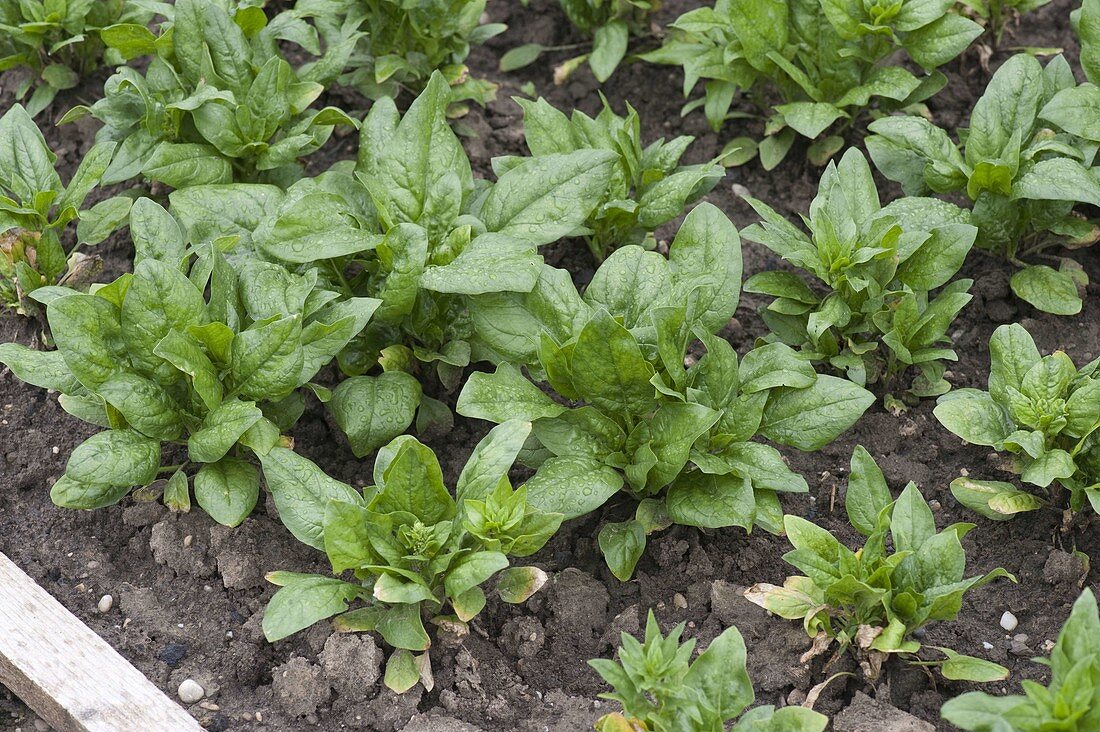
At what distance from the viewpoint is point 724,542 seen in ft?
11.5

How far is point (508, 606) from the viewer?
338 centimetres

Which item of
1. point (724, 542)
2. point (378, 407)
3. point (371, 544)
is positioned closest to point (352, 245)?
point (378, 407)

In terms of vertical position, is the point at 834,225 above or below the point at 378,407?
above

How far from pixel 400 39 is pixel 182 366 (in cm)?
200

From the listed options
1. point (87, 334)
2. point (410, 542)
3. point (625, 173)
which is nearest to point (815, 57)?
point (625, 173)

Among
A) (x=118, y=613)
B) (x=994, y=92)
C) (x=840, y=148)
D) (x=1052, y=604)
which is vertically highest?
(x=994, y=92)

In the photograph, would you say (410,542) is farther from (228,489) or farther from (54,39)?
(54,39)

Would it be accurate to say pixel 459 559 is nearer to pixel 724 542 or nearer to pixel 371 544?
pixel 371 544

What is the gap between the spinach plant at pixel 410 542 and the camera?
3.00 metres

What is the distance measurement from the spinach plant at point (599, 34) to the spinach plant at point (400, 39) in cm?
33

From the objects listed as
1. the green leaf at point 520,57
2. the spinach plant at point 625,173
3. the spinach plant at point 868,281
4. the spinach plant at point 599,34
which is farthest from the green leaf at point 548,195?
the green leaf at point 520,57

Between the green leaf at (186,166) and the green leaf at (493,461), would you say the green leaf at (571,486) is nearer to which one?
the green leaf at (493,461)

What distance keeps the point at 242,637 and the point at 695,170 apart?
7.12 feet

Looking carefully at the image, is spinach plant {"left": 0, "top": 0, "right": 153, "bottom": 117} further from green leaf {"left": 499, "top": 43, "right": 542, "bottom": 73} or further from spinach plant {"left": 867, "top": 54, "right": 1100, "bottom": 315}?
spinach plant {"left": 867, "top": 54, "right": 1100, "bottom": 315}
